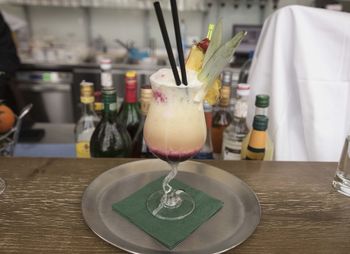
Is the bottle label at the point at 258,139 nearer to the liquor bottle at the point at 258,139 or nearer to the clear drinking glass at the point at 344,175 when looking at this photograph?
the liquor bottle at the point at 258,139

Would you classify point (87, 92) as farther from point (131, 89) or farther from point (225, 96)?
point (225, 96)

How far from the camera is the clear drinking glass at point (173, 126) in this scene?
54 centimetres

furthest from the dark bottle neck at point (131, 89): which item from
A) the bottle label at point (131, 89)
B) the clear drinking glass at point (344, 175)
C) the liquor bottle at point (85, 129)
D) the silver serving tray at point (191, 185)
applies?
the clear drinking glass at point (344, 175)

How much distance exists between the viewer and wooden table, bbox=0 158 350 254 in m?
0.48

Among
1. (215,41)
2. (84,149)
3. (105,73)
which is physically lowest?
(84,149)

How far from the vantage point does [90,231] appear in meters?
0.51

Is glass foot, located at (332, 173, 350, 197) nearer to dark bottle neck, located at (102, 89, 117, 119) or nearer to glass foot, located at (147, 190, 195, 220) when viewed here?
glass foot, located at (147, 190, 195, 220)

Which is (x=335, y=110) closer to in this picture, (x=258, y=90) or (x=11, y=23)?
(x=258, y=90)

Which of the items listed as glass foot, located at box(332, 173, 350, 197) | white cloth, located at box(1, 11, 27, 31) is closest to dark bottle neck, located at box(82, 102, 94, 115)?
glass foot, located at box(332, 173, 350, 197)

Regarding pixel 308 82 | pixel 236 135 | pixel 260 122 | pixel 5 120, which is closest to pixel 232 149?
pixel 236 135

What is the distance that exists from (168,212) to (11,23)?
3.01m

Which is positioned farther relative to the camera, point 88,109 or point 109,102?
point 88,109

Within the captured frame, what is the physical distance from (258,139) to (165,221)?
34cm

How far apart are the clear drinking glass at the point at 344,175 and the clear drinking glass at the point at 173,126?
11.7 inches
